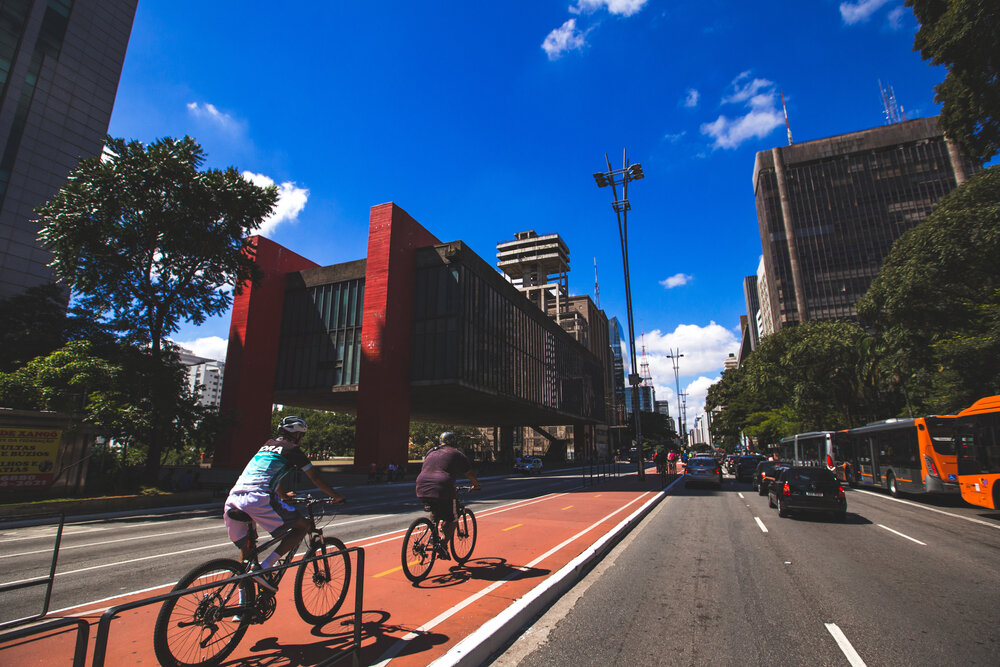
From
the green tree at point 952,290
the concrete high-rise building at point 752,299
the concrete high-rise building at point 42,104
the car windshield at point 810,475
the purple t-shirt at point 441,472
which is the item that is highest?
the concrete high-rise building at point 752,299

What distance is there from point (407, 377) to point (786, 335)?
37650 millimetres

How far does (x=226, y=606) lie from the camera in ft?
12.4

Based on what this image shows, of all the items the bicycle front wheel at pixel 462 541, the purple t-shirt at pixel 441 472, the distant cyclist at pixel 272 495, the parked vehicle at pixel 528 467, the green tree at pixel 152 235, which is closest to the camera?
the distant cyclist at pixel 272 495

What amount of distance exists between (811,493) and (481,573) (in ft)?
34.2

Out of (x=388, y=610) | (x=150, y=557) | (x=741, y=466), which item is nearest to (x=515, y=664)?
(x=388, y=610)

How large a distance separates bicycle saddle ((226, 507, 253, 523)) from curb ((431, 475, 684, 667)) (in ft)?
6.89

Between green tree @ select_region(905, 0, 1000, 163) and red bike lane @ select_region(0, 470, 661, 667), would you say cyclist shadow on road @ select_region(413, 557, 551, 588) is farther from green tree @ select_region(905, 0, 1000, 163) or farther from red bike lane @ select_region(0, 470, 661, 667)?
green tree @ select_region(905, 0, 1000, 163)

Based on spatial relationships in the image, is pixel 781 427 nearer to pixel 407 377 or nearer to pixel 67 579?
pixel 407 377

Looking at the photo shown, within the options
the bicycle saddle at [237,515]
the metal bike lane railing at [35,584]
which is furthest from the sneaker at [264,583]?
the metal bike lane railing at [35,584]

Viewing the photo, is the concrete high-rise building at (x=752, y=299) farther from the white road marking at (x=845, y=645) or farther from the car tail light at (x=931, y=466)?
the white road marking at (x=845, y=645)

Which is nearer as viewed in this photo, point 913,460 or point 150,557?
point 150,557

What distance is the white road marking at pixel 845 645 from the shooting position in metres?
4.04

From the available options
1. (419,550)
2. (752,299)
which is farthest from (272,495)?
(752,299)

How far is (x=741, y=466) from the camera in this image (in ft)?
91.6
